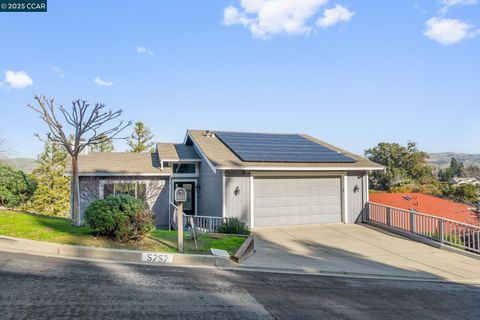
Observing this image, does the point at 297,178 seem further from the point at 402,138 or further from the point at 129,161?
the point at 402,138

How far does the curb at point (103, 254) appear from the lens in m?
6.76

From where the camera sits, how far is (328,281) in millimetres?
6680

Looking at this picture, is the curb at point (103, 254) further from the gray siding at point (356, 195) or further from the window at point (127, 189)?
the gray siding at point (356, 195)

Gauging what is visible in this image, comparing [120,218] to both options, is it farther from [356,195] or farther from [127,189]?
[356,195]

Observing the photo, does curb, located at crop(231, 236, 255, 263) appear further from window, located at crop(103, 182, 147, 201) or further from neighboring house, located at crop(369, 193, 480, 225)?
neighboring house, located at crop(369, 193, 480, 225)

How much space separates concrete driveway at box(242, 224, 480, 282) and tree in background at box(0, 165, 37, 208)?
Result: 9.54 metres

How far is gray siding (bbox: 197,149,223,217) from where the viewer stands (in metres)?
13.3

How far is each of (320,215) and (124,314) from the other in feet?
38.1

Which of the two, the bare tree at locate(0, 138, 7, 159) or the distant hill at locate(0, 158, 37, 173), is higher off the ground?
the bare tree at locate(0, 138, 7, 159)

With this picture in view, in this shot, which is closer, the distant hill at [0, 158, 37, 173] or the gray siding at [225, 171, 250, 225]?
the gray siding at [225, 171, 250, 225]

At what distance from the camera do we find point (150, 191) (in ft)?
51.6

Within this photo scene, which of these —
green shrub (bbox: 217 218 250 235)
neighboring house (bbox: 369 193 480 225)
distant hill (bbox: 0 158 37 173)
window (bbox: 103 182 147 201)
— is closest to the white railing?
neighboring house (bbox: 369 193 480 225)

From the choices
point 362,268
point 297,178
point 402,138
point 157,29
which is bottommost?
point 362,268

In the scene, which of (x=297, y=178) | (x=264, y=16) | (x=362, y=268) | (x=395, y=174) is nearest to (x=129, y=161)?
(x=297, y=178)
